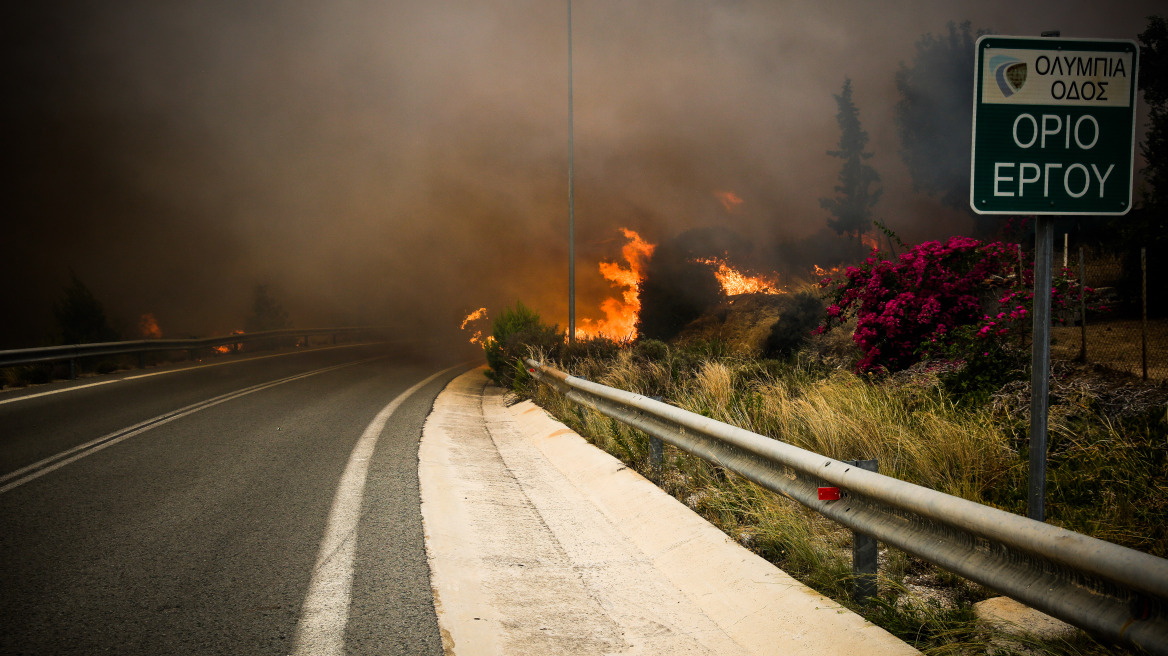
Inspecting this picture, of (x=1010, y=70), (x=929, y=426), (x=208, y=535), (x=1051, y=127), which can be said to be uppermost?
(x=1010, y=70)

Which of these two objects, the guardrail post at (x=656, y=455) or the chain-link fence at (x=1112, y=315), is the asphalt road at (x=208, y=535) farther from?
the chain-link fence at (x=1112, y=315)

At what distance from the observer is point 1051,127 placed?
9.66ft

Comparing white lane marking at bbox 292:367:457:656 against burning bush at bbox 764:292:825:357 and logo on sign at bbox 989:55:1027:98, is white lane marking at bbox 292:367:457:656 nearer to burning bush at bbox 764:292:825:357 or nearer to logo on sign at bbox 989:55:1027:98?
logo on sign at bbox 989:55:1027:98

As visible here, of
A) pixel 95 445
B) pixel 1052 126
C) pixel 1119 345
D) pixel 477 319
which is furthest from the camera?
pixel 477 319

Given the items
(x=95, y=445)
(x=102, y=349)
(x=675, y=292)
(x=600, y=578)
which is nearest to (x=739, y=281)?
(x=675, y=292)

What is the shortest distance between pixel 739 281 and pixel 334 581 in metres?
33.3

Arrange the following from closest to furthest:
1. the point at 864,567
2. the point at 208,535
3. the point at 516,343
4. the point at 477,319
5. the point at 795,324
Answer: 1. the point at 864,567
2. the point at 208,535
3. the point at 516,343
4. the point at 795,324
5. the point at 477,319

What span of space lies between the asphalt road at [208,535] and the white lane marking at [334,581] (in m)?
0.01

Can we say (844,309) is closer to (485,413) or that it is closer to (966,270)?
(966,270)

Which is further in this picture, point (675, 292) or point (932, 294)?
point (675, 292)

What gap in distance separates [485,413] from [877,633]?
851cm

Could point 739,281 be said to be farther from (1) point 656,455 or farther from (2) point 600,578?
(2) point 600,578

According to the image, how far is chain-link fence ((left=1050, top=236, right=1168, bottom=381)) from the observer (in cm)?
905

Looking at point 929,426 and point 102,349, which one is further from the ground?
point 929,426
